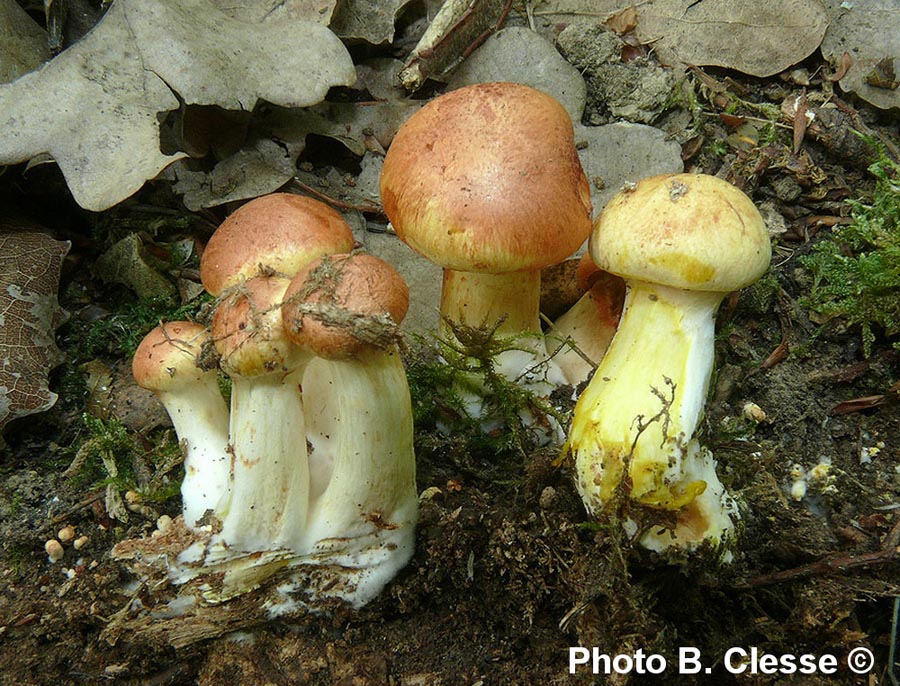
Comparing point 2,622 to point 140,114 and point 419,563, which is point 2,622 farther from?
point 140,114

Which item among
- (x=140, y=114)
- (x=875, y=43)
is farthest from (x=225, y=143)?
(x=875, y=43)

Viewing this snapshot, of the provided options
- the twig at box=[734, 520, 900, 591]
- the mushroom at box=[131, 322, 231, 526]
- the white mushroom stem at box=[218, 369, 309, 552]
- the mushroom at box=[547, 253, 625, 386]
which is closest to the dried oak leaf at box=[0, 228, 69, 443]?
the mushroom at box=[131, 322, 231, 526]

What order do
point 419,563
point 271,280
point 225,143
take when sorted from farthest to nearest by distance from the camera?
point 225,143
point 419,563
point 271,280

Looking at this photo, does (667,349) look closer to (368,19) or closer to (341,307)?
(341,307)

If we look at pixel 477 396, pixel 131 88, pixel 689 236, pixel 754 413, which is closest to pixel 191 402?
pixel 477 396

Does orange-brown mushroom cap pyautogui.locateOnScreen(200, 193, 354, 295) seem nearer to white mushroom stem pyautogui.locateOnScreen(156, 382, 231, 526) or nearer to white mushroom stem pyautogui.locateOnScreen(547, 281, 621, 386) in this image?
white mushroom stem pyautogui.locateOnScreen(156, 382, 231, 526)

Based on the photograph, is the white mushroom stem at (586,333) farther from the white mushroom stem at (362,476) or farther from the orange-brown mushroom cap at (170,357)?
the orange-brown mushroom cap at (170,357)

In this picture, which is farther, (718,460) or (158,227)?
(158,227)

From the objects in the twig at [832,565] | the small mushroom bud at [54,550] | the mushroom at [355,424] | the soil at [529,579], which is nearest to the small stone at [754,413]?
the soil at [529,579]
